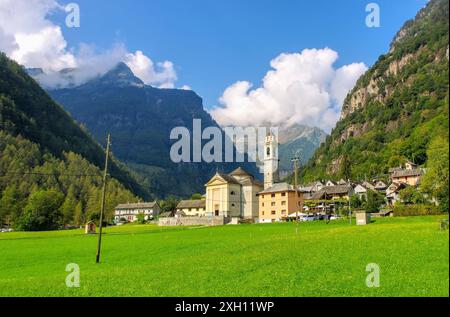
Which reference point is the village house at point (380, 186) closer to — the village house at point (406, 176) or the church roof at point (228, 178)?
the village house at point (406, 176)

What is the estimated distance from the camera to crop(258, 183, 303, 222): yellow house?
119562mm

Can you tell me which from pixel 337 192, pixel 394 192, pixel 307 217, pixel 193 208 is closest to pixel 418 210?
pixel 307 217

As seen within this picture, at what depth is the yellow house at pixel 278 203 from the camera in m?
A: 120

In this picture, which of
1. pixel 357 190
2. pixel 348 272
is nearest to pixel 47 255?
pixel 348 272

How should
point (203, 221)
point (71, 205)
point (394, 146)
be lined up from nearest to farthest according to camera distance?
point (203, 221)
point (71, 205)
point (394, 146)

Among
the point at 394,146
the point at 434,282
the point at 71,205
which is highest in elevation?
the point at 394,146

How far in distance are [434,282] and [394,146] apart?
188371mm

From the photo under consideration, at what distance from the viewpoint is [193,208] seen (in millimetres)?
163000

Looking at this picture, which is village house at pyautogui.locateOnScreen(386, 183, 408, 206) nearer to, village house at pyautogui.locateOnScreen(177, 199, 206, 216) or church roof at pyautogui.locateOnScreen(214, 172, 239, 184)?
church roof at pyautogui.locateOnScreen(214, 172, 239, 184)

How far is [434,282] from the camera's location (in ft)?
63.4

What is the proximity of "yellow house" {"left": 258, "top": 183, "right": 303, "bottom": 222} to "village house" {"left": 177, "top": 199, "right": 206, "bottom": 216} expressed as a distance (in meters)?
36.6

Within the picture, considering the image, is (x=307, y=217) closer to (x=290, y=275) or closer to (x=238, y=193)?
(x=238, y=193)
